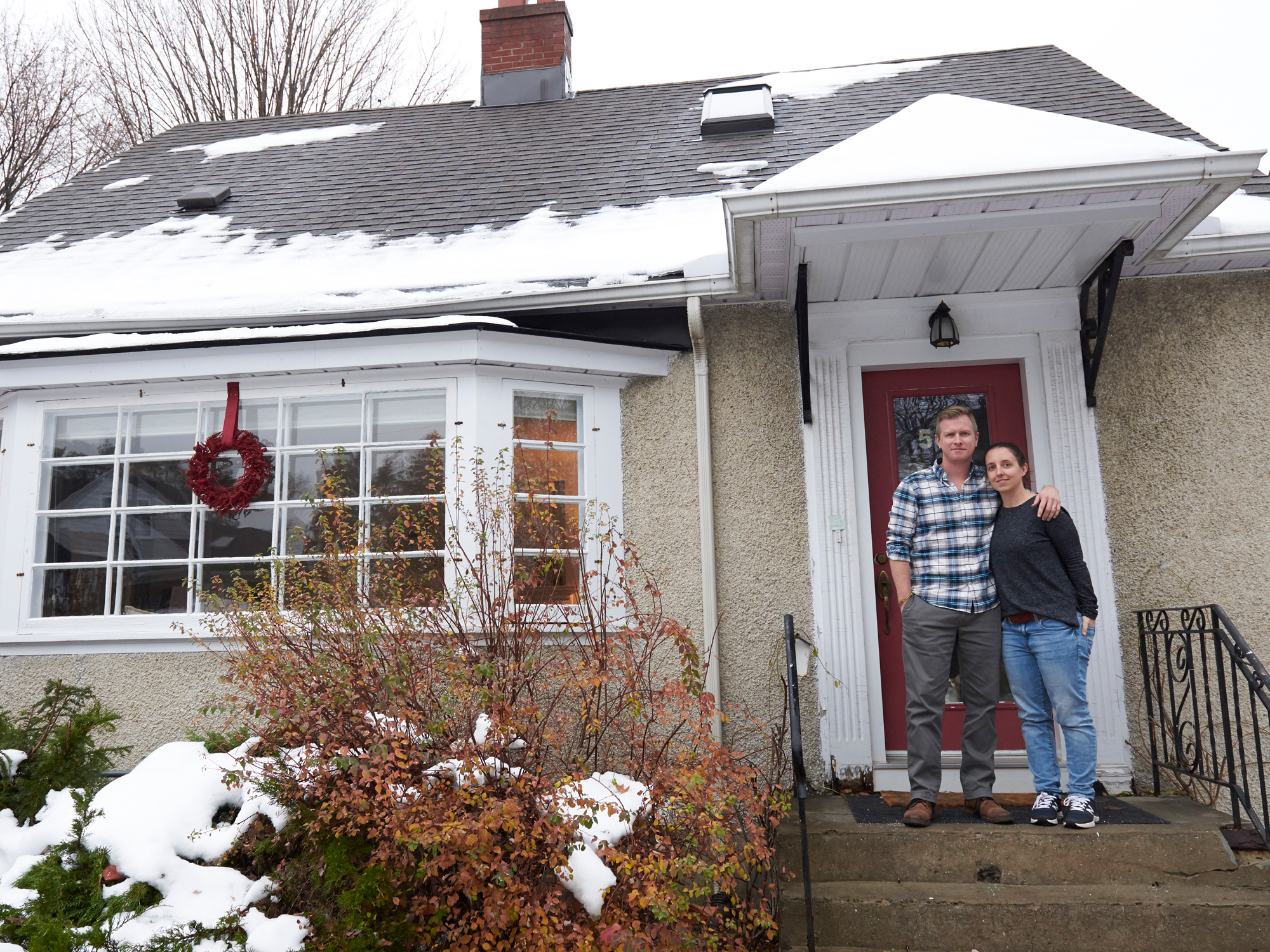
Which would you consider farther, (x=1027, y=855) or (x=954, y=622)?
(x=954, y=622)

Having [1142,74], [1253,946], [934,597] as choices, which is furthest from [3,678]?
[1142,74]

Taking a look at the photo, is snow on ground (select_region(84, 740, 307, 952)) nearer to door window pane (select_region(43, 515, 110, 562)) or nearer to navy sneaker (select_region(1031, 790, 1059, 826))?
door window pane (select_region(43, 515, 110, 562))

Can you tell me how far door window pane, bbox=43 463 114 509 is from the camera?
5.00 m

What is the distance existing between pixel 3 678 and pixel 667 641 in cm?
366

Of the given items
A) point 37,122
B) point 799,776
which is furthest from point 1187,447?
point 37,122

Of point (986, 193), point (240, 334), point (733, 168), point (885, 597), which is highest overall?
point (733, 168)

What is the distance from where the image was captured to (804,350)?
4.68m

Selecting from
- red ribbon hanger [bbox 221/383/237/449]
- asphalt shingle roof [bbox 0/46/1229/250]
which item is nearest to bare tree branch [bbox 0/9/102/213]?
asphalt shingle roof [bbox 0/46/1229/250]

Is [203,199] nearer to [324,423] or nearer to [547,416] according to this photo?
[324,423]

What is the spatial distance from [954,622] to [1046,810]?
828 millimetres

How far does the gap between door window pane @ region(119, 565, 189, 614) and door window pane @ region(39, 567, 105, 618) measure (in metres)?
0.14

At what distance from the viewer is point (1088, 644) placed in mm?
3643

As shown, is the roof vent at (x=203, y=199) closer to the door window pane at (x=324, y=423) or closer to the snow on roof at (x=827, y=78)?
the door window pane at (x=324, y=423)

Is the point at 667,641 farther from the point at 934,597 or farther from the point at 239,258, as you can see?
the point at 239,258
